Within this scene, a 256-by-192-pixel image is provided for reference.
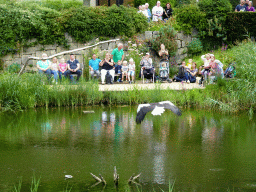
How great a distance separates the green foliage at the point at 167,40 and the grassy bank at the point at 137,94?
16.1 feet

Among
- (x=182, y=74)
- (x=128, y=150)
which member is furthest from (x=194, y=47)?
(x=128, y=150)

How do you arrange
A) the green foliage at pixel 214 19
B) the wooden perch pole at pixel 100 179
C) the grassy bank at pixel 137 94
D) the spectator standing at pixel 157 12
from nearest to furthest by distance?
the wooden perch pole at pixel 100 179, the grassy bank at pixel 137 94, the green foliage at pixel 214 19, the spectator standing at pixel 157 12

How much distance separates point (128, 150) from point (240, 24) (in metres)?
12.6

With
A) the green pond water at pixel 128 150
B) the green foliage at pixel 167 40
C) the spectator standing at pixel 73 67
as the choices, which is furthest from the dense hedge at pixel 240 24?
the green pond water at pixel 128 150

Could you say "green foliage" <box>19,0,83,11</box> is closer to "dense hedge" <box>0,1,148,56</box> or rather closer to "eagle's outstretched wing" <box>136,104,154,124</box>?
"dense hedge" <box>0,1,148,56</box>

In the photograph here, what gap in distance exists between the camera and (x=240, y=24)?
790 inches

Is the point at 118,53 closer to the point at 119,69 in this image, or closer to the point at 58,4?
the point at 119,69

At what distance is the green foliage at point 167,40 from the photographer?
18969 mm

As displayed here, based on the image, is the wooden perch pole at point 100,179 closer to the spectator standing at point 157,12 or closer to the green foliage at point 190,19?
the green foliage at point 190,19

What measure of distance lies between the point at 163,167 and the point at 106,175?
0.93m

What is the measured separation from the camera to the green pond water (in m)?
7.05

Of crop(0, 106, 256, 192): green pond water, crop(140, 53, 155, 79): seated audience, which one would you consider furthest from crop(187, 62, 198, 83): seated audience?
crop(0, 106, 256, 192): green pond water

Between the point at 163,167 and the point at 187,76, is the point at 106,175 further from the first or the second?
the point at 187,76

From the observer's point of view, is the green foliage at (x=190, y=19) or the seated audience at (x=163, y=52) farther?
the green foliage at (x=190, y=19)
